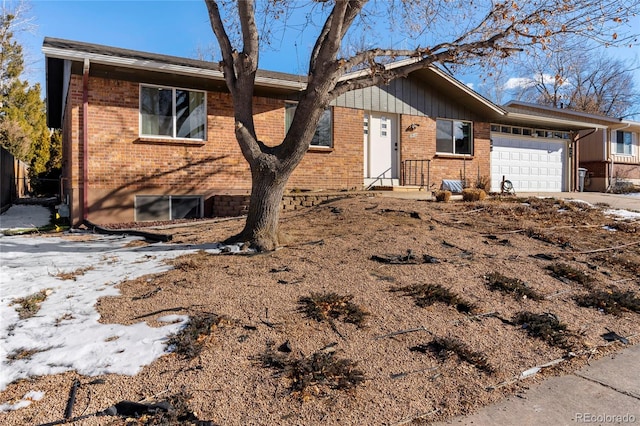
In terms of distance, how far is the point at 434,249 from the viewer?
5688 millimetres

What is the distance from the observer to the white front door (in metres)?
13.4

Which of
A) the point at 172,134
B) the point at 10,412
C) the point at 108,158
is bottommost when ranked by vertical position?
the point at 10,412

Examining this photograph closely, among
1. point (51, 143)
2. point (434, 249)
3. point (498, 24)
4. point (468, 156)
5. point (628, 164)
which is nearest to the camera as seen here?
point (434, 249)

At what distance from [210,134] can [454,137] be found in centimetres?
859

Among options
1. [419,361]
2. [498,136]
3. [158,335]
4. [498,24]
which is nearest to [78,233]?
[158,335]

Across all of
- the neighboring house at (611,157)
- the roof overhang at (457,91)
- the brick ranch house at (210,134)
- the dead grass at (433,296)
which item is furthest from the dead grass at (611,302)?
the neighboring house at (611,157)

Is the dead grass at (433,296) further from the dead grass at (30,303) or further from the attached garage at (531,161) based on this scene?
the attached garage at (531,161)

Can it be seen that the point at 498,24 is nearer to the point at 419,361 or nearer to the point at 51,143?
the point at 419,361

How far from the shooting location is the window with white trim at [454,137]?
14.6m

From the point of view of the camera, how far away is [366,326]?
11.7 feet

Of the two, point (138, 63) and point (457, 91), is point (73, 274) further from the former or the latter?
point (457, 91)

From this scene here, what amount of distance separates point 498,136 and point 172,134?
11.8m

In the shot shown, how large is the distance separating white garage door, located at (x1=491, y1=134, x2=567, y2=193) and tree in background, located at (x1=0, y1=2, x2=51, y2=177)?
24.6 m

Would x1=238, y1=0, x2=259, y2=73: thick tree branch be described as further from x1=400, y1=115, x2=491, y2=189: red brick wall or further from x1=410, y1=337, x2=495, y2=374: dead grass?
x1=400, y1=115, x2=491, y2=189: red brick wall
